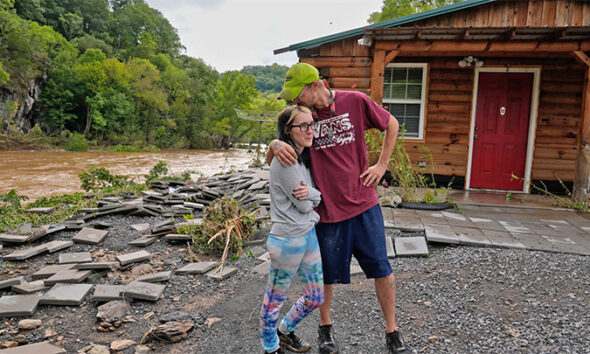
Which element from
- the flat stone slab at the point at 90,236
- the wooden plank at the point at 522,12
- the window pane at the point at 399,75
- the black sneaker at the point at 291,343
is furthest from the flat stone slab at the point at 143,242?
the wooden plank at the point at 522,12

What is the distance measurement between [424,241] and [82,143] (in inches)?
1095

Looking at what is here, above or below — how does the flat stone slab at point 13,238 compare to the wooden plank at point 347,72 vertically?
below

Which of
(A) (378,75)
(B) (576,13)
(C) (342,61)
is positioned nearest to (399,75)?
(C) (342,61)

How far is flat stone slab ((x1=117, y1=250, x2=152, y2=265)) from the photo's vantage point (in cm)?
407

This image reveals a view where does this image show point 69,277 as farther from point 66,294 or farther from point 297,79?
point 297,79

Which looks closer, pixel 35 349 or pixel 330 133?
pixel 330 133

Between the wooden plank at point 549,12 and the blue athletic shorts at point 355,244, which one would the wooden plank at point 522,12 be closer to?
the wooden plank at point 549,12

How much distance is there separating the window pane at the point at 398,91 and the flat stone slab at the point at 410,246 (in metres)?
4.33

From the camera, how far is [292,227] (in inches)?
78.9

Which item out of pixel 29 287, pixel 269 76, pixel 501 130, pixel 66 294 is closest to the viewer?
pixel 66 294

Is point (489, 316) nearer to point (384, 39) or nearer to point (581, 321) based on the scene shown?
point (581, 321)

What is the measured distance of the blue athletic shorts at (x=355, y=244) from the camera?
86.4 inches

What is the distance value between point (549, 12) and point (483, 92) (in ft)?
6.14

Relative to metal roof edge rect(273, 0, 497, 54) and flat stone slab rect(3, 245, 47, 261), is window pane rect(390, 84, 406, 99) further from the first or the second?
flat stone slab rect(3, 245, 47, 261)
